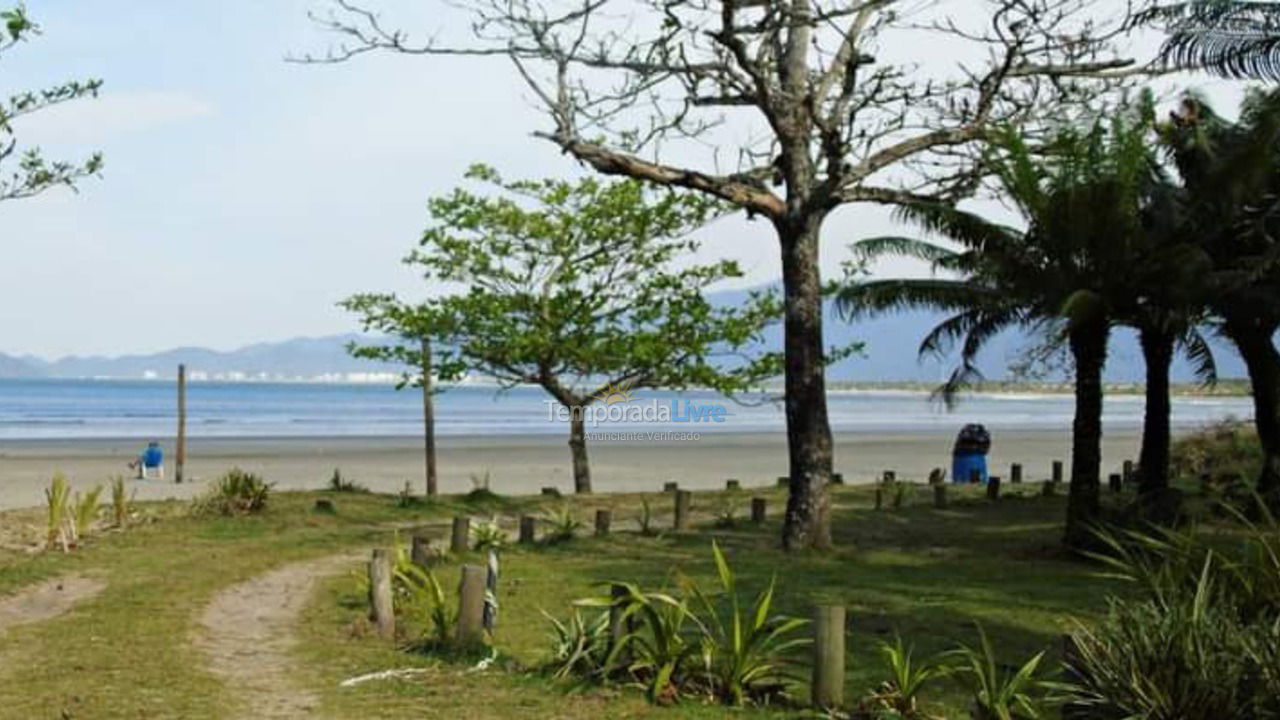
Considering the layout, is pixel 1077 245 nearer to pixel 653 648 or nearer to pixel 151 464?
pixel 653 648

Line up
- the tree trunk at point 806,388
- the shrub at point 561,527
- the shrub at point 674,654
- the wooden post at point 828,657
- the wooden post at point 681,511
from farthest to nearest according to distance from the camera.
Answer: the wooden post at point 681,511, the shrub at point 561,527, the tree trunk at point 806,388, the shrub at point 674,654, the wooden post at point 828,657

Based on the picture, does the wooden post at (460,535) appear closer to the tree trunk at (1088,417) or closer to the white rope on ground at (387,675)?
the white rope on ground at (387,675)

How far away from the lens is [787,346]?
51.9ft

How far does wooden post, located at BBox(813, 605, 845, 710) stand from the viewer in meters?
7.44

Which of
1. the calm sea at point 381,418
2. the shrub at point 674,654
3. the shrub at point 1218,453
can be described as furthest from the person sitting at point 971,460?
the shrub at point 674,654

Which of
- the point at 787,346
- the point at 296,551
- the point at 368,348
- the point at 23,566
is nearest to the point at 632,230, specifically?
the point at 368,348

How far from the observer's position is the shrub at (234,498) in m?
18.0

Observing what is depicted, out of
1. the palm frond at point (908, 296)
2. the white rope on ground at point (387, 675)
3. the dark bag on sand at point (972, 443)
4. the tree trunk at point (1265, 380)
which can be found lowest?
the white rope on ground at point (387, 675)

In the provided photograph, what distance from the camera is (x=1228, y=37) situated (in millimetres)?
13883

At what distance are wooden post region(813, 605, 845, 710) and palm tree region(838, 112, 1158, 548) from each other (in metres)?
8.10

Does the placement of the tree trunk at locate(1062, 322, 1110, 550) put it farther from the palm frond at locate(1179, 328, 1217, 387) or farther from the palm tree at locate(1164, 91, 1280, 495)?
the palm frond at locate(1179, 328, 1217, 387)

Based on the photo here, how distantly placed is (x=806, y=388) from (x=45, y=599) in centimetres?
799

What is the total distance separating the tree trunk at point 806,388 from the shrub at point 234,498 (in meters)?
7.04

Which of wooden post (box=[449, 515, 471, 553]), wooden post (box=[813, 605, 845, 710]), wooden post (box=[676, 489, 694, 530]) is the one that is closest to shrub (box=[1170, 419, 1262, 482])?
wooden post (box=[676, 489, 694, 530])
